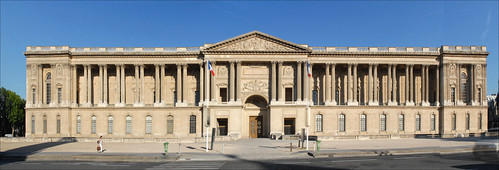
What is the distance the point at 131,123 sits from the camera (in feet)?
171

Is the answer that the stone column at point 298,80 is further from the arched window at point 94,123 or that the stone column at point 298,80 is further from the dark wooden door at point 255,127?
the arched window at point 94,123

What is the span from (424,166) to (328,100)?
30876 millimetres

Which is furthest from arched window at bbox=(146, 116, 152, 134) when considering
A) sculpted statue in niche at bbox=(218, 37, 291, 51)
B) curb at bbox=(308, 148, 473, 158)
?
curb at bbox=(308, 148, 473, 158)

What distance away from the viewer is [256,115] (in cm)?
5225

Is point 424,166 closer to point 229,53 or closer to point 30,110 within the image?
point 229,53

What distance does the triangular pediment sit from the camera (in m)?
49.9

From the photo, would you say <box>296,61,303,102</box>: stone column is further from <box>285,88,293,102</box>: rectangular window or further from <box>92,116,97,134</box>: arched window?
<box>92,116,97,134</box>: arched window

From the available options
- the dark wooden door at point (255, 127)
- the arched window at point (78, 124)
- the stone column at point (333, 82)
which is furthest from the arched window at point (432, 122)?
A: the arched window at point (78, 124)

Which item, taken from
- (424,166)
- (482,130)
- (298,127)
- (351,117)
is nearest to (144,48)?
(298,127)

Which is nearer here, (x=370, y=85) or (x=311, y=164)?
(x=311, y=164)

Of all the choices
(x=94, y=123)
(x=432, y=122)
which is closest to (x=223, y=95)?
(x=94, y=123)

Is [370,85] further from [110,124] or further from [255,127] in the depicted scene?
[110,124]

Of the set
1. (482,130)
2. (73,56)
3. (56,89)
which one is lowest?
(482,130)

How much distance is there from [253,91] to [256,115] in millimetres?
3931
